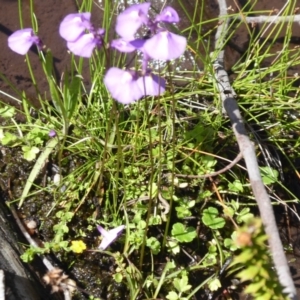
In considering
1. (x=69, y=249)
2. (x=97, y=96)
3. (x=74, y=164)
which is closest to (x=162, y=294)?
(x=69, y=249)

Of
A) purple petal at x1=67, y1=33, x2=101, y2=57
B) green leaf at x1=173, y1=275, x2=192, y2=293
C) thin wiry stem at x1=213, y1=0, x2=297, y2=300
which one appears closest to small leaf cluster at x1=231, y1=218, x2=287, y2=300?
thin wiry stem at x1=213, y1=0, x2=297, y2=300

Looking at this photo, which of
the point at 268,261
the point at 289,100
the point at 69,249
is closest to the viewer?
the point at 268,261

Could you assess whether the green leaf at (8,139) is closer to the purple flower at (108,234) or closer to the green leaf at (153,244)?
the purple flower at (108,234)

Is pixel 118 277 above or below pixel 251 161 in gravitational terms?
below

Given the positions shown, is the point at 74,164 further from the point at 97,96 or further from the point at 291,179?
the point at 291,179

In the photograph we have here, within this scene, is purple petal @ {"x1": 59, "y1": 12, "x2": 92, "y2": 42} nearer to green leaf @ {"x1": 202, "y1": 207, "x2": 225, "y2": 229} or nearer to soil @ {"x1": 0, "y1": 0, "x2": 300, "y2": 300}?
soil @ {"x1": 0, "y1": 0, "x2": 300, "y2": 300}

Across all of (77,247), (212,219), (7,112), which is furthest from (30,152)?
(212,219)

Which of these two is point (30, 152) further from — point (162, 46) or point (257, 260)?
point (257, 260)
